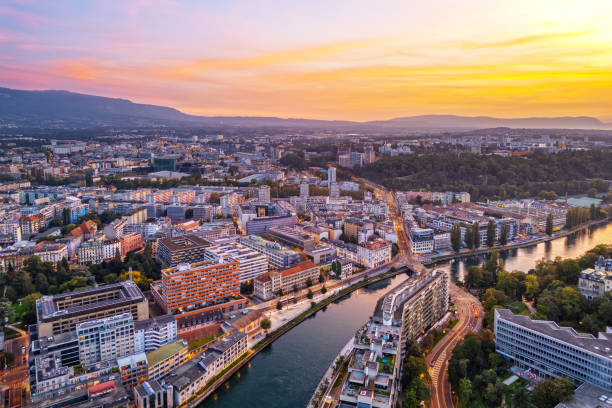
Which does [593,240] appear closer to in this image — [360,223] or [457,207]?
[457,207]

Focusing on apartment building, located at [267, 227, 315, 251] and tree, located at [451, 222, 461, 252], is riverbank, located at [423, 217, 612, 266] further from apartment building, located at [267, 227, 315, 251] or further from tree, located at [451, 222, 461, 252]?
apartment building, located at [267, 227, 315, 251]

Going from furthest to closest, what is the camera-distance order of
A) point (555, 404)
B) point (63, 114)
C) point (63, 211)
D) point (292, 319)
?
point (63, 114)
point (63, 211)
point (292, 319)
point (555, 404)

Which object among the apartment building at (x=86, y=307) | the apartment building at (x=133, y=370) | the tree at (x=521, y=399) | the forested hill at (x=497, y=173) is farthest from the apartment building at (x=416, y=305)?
the forested hill at (x=497, y=173)

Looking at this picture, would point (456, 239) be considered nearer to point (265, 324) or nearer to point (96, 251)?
point (265, 324)

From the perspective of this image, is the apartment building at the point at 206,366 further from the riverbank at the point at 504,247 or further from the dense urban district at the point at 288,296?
the riverbank at the point at 504,247

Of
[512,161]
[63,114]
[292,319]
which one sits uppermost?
[63,114]

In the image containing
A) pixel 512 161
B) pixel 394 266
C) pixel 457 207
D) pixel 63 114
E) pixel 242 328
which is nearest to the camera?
pixel 242 328

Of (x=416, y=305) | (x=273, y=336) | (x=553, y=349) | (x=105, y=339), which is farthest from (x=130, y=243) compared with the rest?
(x=553, y=349)

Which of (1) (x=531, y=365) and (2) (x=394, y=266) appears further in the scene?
(2) (x=394, y=266)

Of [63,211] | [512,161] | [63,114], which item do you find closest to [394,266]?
[63,211]
